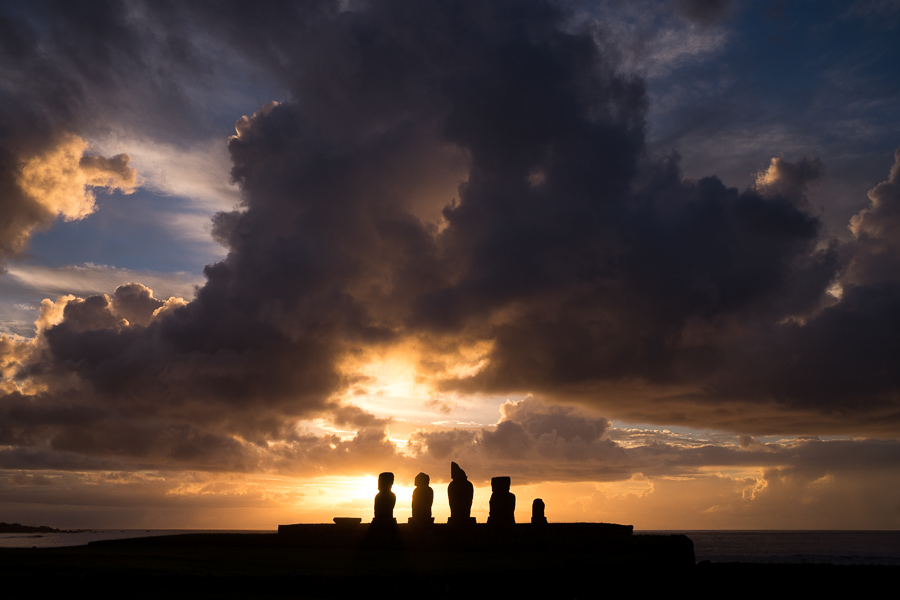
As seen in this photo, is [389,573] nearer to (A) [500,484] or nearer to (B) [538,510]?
(A) [500,484]

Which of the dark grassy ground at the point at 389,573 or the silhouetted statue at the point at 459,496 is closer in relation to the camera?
the dark grassy ground at the point at 389,573

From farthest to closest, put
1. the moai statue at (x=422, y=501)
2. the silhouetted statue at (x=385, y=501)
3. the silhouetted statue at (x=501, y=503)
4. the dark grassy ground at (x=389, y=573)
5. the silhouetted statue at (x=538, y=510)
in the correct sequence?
the silhouetted statue at (x=538, y=510) → the silhouetted statue at (x=501, y=503) → the moai statue at (x=422, y=501) → the silhouetted statue at (x=385, y=501) → the dark grassy ground at (x=389, y=573)

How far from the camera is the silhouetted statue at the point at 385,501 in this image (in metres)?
49.5

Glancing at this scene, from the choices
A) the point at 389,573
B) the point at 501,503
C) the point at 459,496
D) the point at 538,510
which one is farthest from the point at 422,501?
the point at 389,573

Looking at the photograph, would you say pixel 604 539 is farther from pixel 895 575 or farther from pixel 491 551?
pixel 895 575

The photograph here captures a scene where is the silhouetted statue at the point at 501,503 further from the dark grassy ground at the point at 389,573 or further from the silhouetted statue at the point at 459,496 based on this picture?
the dark grassy ground at the point at 389,573

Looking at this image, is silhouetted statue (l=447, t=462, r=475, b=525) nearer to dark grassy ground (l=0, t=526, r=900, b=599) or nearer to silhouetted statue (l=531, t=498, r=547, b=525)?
dark grassy ground (l=0, t=526, r=900, b=599)

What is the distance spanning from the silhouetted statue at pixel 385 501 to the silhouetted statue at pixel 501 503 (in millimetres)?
12130

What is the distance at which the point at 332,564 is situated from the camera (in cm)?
3359

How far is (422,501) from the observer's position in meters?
55.2

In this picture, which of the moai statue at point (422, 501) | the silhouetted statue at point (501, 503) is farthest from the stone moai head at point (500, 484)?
the moai statue at point (422, 501)

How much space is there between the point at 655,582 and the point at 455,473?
20500mm

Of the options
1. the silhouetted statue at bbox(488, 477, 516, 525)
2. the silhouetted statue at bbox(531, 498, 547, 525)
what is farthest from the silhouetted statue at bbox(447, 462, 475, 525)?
the silhouetted statue at bbox(531, 498, 547, 525)

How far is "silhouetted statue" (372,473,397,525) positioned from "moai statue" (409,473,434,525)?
4.29 meters
